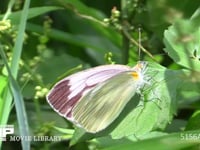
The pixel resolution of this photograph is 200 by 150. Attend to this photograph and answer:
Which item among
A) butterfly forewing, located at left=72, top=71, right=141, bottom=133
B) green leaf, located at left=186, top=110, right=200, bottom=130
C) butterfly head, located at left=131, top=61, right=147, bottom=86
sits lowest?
green leaf, located at left=186, top=110, right=200, bottom=130

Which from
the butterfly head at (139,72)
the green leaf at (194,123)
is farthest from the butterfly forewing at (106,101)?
the green leaf at (194,123)

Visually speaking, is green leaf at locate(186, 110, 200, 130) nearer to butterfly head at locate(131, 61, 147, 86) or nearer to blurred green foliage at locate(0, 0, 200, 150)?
blurred green foliage at locate(0, 0, 200, 150)

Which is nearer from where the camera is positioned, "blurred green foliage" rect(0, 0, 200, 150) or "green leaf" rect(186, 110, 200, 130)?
"blurred green foliage" rect(0, 0, 200, 150)

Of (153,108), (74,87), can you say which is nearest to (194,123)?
(153,108)

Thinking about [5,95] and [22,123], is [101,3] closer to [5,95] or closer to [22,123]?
[5,95]

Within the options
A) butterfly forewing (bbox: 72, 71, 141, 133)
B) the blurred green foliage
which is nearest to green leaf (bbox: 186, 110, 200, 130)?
the blurred green foliage

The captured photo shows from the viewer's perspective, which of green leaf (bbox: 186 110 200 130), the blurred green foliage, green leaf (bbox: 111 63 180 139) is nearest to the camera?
the blurred green foliage

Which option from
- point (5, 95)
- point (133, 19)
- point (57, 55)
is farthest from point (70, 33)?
point (5, 95)
